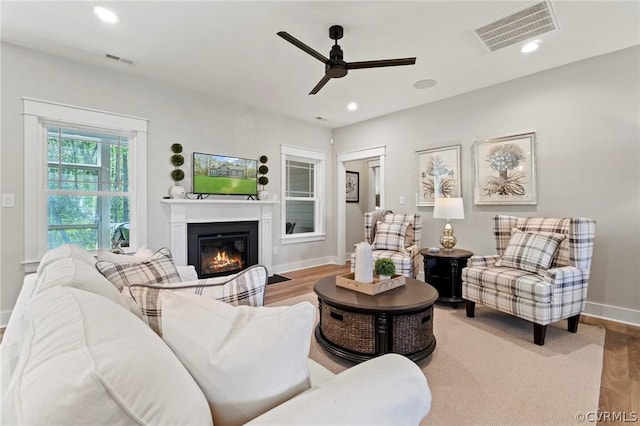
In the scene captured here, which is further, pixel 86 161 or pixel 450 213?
pixel 450 213

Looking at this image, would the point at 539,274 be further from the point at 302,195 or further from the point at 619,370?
the point at 302,195

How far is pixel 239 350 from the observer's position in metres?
0.71

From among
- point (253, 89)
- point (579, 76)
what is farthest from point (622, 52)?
point (253, 89)

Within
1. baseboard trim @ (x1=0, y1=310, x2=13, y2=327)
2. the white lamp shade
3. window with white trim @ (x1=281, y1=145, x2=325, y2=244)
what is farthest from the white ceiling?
baseboard trim @ (x1=0, y1=310, x2=13, y2=327)

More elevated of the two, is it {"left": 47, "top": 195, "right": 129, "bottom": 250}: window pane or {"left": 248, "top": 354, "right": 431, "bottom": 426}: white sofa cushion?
{"left": 47, "top": 195, "right": 129, "bottom": 250}: window pane

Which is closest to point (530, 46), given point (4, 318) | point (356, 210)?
point (356, 210)

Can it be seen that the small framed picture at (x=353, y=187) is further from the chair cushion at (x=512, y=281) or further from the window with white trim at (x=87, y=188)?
Result: the window with white trim at (x=87, y=188)

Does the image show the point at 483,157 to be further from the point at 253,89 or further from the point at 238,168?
the point at 238,168

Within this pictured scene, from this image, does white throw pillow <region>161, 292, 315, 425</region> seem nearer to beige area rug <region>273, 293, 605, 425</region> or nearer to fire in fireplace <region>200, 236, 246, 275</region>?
beige area rug <region>273, 293, 605, 425</region>

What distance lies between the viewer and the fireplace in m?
4.08

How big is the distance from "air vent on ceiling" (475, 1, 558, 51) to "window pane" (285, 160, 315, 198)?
3458 millimetres

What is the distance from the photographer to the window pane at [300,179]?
214 inches

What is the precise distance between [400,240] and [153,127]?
3.51 m

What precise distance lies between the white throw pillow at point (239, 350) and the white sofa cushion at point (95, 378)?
0.10m
